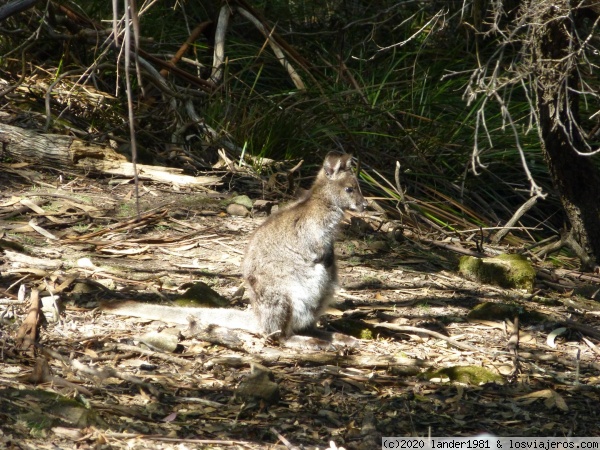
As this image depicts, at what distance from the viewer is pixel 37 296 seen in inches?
190

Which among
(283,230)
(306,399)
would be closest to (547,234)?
(283,230)

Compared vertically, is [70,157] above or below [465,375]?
above

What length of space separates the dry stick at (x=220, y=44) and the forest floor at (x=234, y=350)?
6.46 feet

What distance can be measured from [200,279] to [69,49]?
A: 12.2 feet

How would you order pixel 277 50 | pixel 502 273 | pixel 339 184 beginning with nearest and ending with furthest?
pixel 339 184, pixel 502 273, pixel 277 50

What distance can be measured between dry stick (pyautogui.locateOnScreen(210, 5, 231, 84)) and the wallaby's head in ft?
11.6

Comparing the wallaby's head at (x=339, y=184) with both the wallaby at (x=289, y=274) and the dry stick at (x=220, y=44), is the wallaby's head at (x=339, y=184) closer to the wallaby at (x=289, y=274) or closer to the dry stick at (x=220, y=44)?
the wallaby at (x=289, y=274)

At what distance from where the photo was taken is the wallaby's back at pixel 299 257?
16.9ft

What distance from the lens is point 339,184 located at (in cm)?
560

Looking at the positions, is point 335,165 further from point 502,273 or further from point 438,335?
point 502,273

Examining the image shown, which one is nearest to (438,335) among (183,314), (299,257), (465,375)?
(465,375)

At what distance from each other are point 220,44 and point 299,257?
438 cm

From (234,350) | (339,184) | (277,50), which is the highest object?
(277,50)

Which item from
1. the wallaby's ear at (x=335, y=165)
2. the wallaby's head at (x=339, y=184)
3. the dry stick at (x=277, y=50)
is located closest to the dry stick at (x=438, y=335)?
the wallaby's head at (x=339, y=184)
